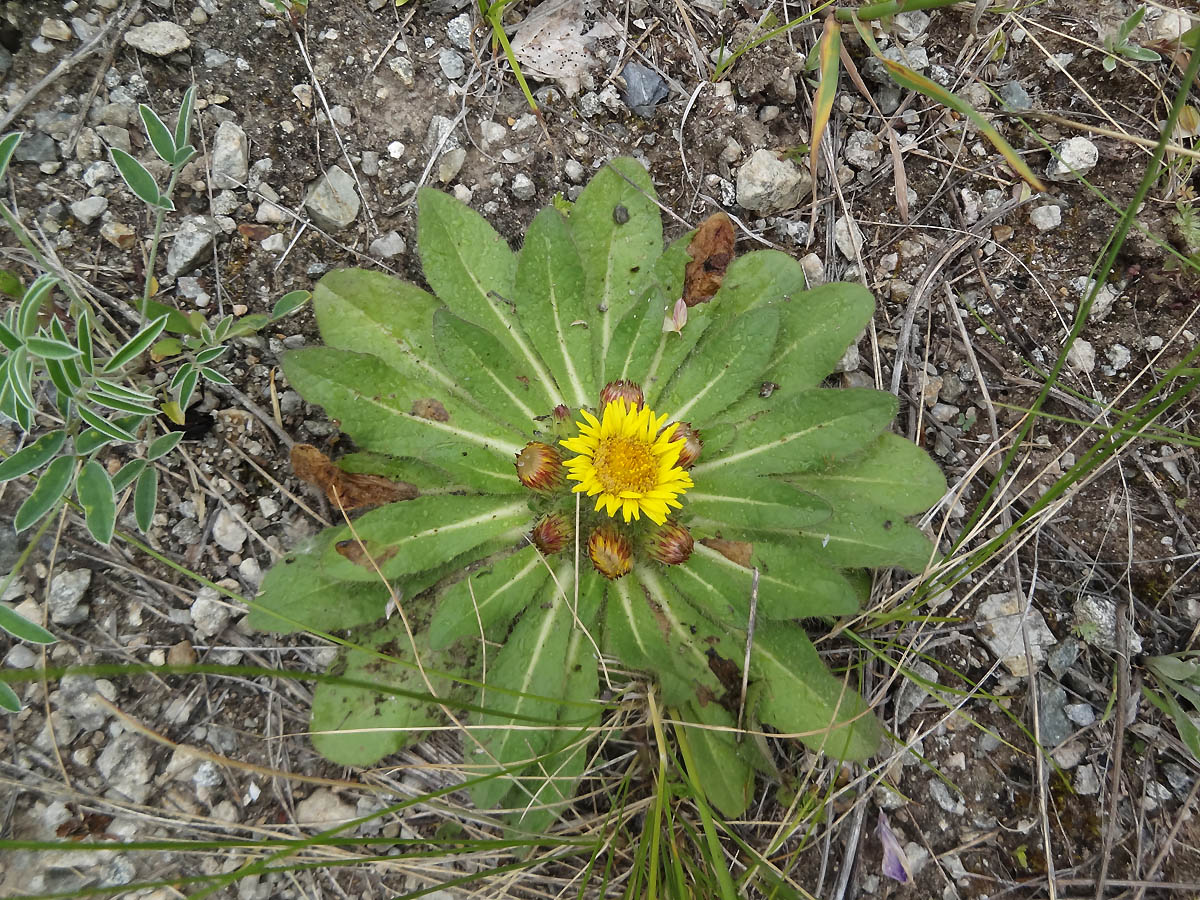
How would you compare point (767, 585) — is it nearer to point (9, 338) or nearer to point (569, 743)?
point (569, 743)

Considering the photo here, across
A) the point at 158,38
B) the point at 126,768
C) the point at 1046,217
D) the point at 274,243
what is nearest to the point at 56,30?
the point at 158,38

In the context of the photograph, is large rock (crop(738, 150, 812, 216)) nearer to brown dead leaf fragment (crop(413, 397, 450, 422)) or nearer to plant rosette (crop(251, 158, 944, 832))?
plant rosette (crop(251, 158, 944, 832))

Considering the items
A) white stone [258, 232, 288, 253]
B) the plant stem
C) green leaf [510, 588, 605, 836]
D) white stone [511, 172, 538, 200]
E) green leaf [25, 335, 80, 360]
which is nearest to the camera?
green leaf [25, 335, 80, 360]

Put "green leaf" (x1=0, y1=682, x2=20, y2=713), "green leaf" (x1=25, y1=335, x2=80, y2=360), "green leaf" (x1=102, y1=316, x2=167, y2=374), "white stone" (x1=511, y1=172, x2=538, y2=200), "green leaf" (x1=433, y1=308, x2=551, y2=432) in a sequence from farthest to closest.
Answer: "white stone" (x1=511, y1=172, x2=538, y2=200), "green leaf" (x1=433, y1=308, x2=551, y2=432), "green leaf" (x1=102, y1=316, x2=167, y2=374), "green leaf" (x1=0, y1=682, x2=20, y2=713), "green leaf" (x1=25, y1=335, x2=80, y2=360)

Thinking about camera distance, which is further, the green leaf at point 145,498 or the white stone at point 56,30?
the white stone at point 56,30

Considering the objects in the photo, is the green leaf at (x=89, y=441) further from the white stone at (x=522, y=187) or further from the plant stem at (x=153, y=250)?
the white stone at (x=522, y=187)

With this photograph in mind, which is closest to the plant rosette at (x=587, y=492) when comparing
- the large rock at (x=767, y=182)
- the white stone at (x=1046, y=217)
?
the large rock at (x=767, y=182)

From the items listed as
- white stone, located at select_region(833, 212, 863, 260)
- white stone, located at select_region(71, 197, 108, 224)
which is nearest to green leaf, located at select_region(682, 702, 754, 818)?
white stone, located at select_region(833, 212, 863, 260)
